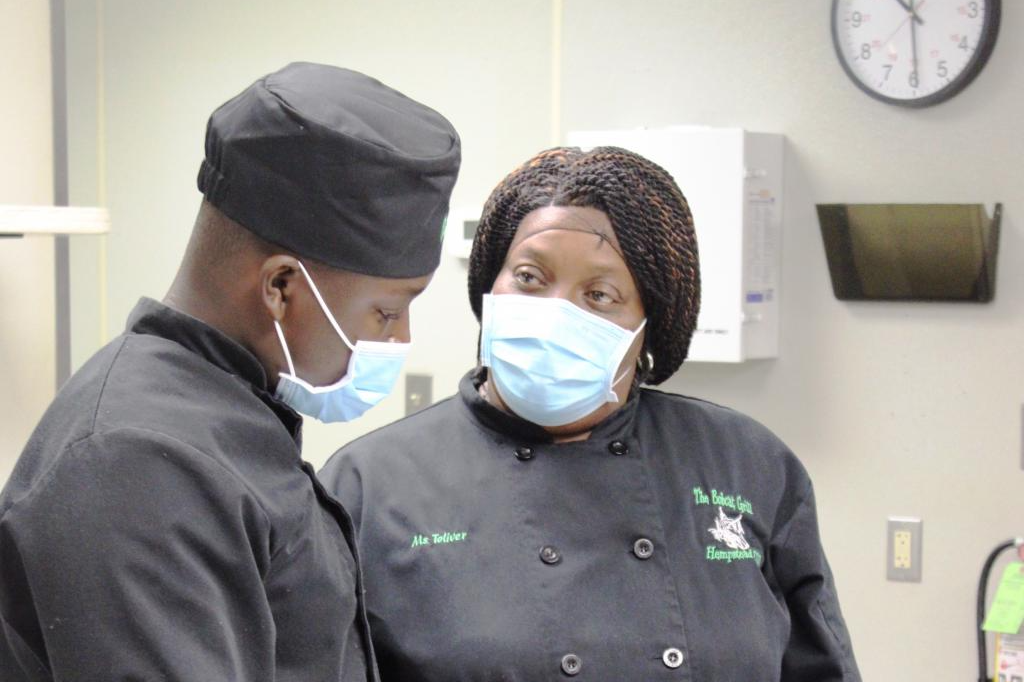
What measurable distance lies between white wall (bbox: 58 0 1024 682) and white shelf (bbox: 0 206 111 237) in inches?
37.4

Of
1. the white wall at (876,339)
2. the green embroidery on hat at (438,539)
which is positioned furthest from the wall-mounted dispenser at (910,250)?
the green embroidery on hat at (438,539)

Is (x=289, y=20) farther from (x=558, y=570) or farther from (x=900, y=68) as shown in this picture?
(x=558, y=570)

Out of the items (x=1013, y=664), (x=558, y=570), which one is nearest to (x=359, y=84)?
(x=558, y=570)

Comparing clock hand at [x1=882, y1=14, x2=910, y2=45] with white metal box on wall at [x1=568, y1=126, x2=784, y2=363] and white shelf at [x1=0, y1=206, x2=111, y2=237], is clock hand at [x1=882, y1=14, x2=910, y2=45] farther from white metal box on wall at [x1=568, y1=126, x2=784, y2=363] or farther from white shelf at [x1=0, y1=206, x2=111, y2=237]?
white shelf at [x1=0, y1=206, x2=111, y2=237]

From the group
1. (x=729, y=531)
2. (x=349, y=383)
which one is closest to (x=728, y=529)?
(x=729, y=531)

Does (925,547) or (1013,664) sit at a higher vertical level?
(925,547)

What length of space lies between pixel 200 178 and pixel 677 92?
1.81 metres

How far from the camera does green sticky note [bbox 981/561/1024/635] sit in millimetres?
2271

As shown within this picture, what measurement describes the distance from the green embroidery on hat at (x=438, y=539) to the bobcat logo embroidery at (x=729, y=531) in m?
0.30

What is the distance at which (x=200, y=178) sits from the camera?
0.93m

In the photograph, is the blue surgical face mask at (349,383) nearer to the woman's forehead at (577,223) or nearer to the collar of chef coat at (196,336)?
the collar of chef coat at (196,336)

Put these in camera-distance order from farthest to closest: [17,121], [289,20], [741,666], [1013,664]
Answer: [289,20], [1013,664], [17,121], [741,666]

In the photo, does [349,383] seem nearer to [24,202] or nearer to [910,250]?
[24,202]

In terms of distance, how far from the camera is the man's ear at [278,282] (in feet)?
2.92
